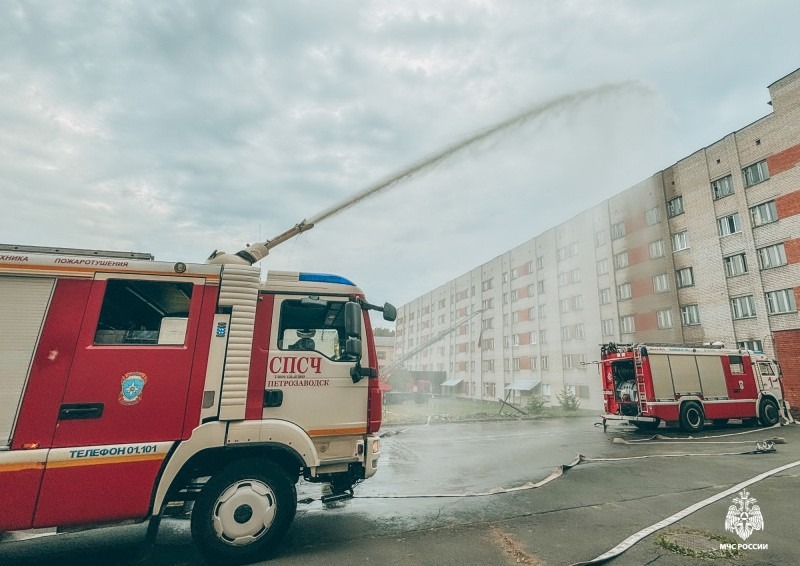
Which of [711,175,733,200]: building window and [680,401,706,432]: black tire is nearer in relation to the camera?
[680,401,706,432]: black tire

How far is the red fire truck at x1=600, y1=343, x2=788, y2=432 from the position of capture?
13914mm

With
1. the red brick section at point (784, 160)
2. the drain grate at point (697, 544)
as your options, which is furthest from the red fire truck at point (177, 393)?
the red brick section at point (784, 160)

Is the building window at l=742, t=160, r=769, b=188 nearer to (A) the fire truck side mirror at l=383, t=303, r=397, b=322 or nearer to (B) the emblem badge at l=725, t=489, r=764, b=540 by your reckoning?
(B) the emblem badge at l=725, t=489, r=764, b=540

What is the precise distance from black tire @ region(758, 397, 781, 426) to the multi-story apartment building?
458 cm

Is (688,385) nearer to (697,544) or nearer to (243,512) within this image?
(697,544)

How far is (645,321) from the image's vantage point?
1266 inches

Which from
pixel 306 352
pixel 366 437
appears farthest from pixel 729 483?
pixel 306 352

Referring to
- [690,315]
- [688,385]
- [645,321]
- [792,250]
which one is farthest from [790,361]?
[645,321]

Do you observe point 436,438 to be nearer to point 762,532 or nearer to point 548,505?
point 548,505

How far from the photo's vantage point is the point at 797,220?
2331cm

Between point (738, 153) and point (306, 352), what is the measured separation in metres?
34.0

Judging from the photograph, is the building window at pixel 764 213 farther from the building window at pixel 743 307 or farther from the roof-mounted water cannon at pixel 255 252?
the roof-mounted water cannon at pixel 255 252

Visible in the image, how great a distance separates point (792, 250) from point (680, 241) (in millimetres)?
7379

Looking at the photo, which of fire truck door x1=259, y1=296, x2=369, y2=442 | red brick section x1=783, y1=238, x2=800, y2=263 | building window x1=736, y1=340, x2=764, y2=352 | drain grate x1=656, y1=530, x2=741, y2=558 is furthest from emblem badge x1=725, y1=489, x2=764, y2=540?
red brick section x1=783, y1=238, x2=800, y2=263
